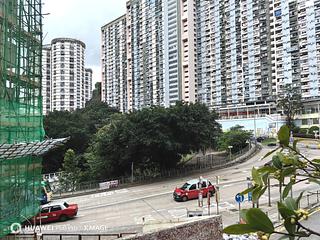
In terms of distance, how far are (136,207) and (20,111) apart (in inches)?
369

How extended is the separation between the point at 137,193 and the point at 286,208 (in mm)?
25143

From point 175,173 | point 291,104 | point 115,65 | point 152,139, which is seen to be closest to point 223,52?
point 291,104

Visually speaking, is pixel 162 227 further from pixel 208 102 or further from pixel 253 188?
pixel 208 102

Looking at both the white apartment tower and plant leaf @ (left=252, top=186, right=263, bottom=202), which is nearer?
plant leaf @ (left=252, top=186, right=263, bottom=202)

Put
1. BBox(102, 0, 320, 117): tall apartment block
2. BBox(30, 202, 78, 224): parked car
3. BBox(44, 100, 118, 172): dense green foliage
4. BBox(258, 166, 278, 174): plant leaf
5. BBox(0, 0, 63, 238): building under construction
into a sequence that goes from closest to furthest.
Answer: BBox(258, 166, 278, 174): plant leaf < BBox(0, 0, 63, 238): building under construction < BBox(30, 202, 78, 224): parked car < BBox(44, 100, 118, 172): dense green foliage < BBox(102, 0, 320, 117): tall apartment block

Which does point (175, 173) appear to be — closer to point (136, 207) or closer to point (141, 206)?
point (141, 206)

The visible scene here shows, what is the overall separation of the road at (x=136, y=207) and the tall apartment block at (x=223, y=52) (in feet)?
138

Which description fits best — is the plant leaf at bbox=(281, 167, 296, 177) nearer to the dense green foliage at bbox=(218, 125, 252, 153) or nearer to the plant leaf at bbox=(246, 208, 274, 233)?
the plant leaf at bbox=(246, 208, 274, 233)

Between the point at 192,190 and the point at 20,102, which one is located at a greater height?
the point at 20,102

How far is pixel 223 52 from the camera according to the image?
76.1 meters

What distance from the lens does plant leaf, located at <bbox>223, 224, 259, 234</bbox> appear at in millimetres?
1200

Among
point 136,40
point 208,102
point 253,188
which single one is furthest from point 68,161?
point 136,40

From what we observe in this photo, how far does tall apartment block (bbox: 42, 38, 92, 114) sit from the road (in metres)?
73.5

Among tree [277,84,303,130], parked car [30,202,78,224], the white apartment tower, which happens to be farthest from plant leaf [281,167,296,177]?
the white apartment tower
